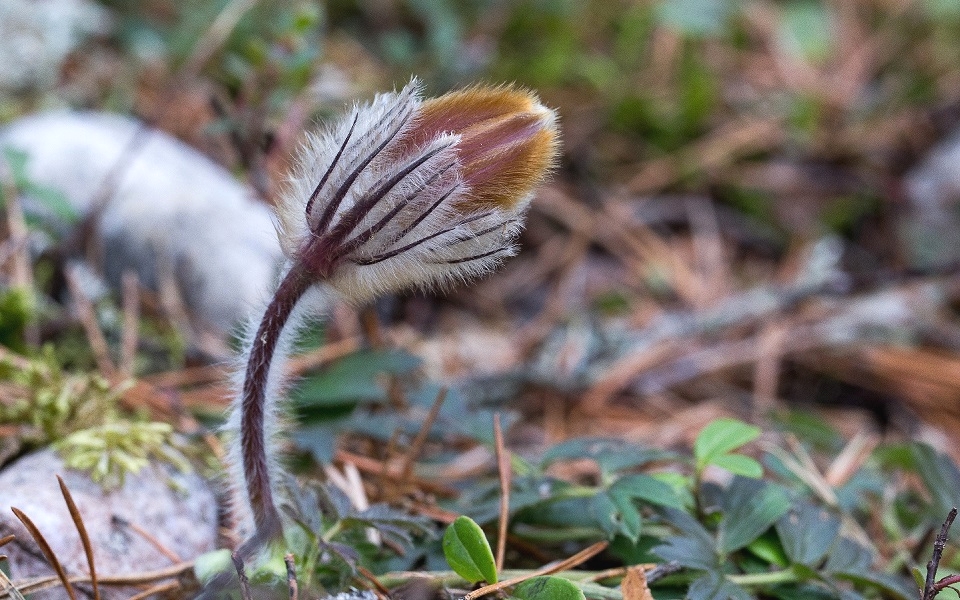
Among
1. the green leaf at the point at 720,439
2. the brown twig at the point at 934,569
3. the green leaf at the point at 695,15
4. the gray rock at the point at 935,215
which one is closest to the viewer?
the brown twig at the point at 934,569

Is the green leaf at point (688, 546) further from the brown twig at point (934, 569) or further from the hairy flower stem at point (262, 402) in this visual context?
the hairy flower stem at point (262, 402)

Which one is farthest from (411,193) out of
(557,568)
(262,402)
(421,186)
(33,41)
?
(33,41)

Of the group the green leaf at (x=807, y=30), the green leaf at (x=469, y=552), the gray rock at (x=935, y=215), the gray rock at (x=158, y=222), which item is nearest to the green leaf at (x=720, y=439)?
the green leaf at (x=469, y=552)

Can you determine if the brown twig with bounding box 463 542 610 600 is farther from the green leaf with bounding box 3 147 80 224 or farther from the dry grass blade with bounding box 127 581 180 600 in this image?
the green leaf with bounding box 3 147 80 224

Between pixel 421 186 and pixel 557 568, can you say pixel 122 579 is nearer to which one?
pixel 557 568

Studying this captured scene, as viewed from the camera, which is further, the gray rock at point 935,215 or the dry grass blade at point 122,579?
the gray rock at point 935,215

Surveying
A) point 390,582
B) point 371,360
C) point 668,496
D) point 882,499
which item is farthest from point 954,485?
point 371,360

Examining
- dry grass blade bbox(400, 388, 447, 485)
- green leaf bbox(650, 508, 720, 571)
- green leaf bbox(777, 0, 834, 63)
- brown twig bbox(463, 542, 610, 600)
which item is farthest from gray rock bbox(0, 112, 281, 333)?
green leaf bbox(777, 0, 834, 63)

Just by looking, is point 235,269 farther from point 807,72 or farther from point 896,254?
point 807,72
